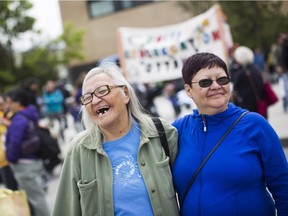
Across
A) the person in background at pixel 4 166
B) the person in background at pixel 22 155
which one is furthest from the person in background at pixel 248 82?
the person in background at pixel 4 166

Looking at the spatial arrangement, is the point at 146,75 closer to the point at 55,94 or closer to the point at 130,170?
the point at 55,94

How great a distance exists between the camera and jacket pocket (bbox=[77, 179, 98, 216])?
2.57 meters

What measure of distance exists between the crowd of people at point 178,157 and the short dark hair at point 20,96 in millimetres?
2813

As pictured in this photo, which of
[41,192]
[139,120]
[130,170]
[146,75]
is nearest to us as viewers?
[130,170]

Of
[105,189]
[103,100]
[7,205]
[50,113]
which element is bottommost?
[50,113]

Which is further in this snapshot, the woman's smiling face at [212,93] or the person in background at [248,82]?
the person in background at [248,82]

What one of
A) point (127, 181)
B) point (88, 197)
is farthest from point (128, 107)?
point (88, 197)

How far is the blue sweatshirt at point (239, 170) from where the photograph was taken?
7.91ft

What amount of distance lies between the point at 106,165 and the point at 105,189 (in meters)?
0.15

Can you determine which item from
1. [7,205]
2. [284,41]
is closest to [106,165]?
[7,205]

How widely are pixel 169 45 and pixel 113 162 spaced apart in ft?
19.9

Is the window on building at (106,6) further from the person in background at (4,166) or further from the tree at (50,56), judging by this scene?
the person in background at (4,166)

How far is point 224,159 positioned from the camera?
2.44 m

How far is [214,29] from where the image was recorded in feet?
25.7
